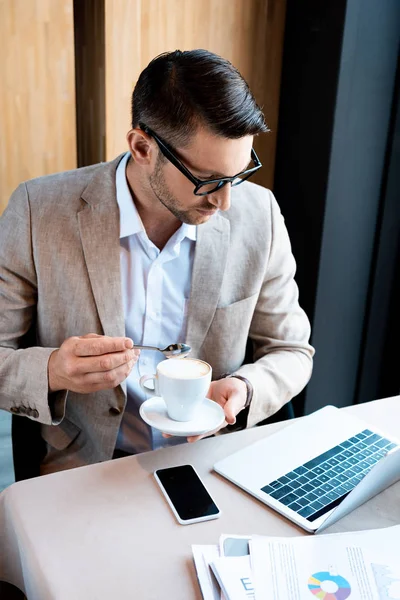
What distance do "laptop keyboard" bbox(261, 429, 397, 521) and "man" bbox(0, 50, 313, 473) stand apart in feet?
0.55

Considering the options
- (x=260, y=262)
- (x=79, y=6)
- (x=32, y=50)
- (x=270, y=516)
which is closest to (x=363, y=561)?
(x=270, y=516)

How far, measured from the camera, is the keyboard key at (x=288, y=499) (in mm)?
970

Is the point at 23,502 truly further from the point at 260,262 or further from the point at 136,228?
the point at 260,262

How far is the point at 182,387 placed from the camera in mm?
1031

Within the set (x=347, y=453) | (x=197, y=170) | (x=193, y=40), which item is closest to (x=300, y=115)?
(x=193, y=40)

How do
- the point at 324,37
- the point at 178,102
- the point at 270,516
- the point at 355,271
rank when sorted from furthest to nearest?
the point at 355,271, the point at 324,37, the point at 178,102, the point at 270,516

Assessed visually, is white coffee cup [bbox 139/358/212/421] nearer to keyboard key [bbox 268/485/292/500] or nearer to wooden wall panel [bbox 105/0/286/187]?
keyboard key [bbox 268/485/292/500]

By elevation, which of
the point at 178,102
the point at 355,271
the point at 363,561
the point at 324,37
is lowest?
the point at 355,271

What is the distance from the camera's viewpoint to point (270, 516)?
3.11ft

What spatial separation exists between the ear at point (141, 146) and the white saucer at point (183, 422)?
0.52 m

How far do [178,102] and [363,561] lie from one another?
88cm

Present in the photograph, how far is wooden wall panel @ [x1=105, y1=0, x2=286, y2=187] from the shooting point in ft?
5.79

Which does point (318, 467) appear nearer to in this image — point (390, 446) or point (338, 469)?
point (338, 469)

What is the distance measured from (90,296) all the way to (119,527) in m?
0.56
